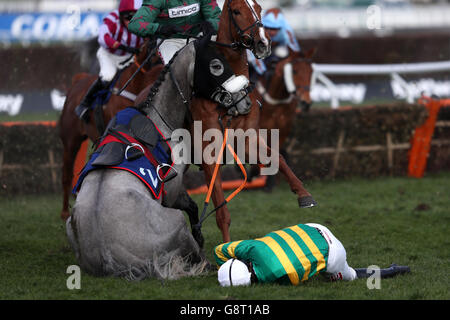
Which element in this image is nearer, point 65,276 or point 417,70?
point 65,276

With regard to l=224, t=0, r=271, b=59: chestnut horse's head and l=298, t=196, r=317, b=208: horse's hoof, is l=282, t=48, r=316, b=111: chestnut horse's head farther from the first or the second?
l=298, t=196, r=317, b=208: horse's hoof

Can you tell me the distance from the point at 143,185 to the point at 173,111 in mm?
872

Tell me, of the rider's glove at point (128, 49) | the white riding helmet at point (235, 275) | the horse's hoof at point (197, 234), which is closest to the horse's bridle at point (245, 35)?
the horse's hoof at point (197, 234)

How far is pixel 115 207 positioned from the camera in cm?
448

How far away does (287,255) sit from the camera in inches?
174

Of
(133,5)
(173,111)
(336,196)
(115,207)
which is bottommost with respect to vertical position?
(336,196)

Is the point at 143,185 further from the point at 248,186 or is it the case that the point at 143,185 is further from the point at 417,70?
the point at 417,70

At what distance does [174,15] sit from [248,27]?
99 centimetres

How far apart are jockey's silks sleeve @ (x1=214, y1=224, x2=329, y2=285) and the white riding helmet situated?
7 cm

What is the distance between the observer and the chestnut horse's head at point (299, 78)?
384 inches

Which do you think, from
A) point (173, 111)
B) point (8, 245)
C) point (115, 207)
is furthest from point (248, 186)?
point (115, 207)

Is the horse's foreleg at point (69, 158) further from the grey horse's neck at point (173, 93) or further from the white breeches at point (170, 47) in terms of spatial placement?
the grey horse's neck at point (173, 93)

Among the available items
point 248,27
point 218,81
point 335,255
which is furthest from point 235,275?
point 248,27
